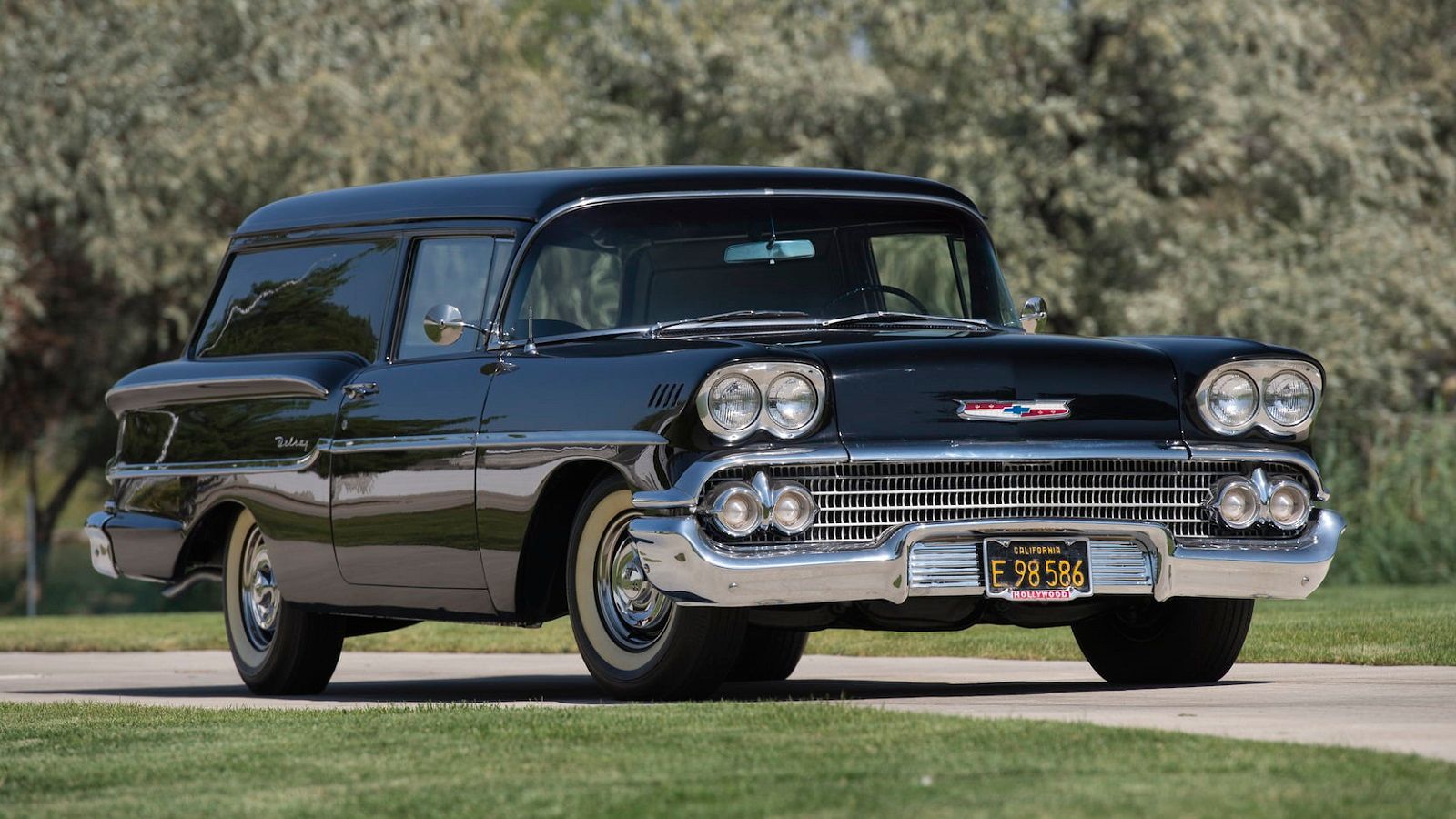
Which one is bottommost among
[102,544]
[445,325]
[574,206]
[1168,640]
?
[102,544]

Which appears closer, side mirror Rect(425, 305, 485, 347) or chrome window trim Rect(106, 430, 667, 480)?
chrome window trim Rect(106, 430, 667, 480)

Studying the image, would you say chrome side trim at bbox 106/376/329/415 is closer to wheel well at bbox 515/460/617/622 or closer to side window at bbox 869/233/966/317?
wheel well at bbox 515/460/617/622

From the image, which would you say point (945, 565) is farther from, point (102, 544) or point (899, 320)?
point (102, 544)

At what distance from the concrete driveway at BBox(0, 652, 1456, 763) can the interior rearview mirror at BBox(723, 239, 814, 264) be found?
1.59m

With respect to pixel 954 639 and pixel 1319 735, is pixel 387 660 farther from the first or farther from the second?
pixel 1319 735

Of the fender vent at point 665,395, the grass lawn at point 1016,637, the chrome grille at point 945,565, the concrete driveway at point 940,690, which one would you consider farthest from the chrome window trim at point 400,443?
the grass lawn at point 1016,637

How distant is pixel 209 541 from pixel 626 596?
3264 millimetres

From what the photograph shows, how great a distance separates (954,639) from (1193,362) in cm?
434

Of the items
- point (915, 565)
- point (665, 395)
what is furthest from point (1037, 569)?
point (665, 395)

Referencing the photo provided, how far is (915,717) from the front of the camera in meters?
7.11

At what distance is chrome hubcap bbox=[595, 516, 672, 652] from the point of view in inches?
324

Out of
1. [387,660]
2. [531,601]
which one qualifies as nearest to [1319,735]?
[531,601]

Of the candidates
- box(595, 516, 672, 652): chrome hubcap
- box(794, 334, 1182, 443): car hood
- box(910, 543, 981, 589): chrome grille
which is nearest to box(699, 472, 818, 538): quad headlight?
box(794, 334, 1182, 443): car hood

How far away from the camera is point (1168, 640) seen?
9133 millimetres
